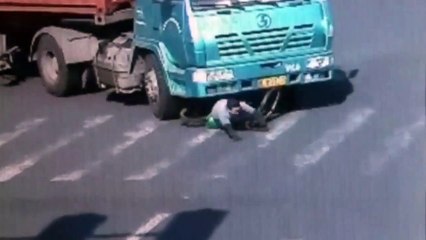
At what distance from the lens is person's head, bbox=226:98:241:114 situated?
14.9 metres

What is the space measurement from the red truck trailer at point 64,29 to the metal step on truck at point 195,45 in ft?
0.05

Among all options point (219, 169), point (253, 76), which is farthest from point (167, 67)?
point (219, 169)

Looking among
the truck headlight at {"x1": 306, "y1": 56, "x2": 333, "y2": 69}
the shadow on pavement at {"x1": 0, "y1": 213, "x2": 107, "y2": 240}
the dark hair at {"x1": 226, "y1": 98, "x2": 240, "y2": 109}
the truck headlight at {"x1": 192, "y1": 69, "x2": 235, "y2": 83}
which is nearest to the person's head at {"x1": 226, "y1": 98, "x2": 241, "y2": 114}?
→ the dark hair at {"x1": 226, "y1": 98, "x2": 240, "y2": 109}

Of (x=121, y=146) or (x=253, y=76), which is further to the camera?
(x=253, y=76)

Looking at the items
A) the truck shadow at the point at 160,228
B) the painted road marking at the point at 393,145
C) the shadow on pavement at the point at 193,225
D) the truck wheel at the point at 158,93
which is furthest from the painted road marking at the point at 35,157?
the painted road marking at the point at 393,145

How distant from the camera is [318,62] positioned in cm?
1545

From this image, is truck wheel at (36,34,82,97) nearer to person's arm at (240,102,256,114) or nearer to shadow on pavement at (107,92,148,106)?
shadow on pavement at (107,92,148,106)

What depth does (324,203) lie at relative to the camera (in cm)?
1182

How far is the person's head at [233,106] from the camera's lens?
14.9 m

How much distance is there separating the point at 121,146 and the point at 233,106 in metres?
1.49

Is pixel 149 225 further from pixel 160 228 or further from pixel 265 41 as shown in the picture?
pixel 265 41

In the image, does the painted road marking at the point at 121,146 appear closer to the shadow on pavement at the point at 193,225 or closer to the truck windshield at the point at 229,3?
the truck windshield at the point at 229,3

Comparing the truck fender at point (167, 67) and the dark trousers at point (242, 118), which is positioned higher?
the truck fender at point (167, 67)

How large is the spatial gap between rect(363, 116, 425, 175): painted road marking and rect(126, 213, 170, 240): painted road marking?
236cm
